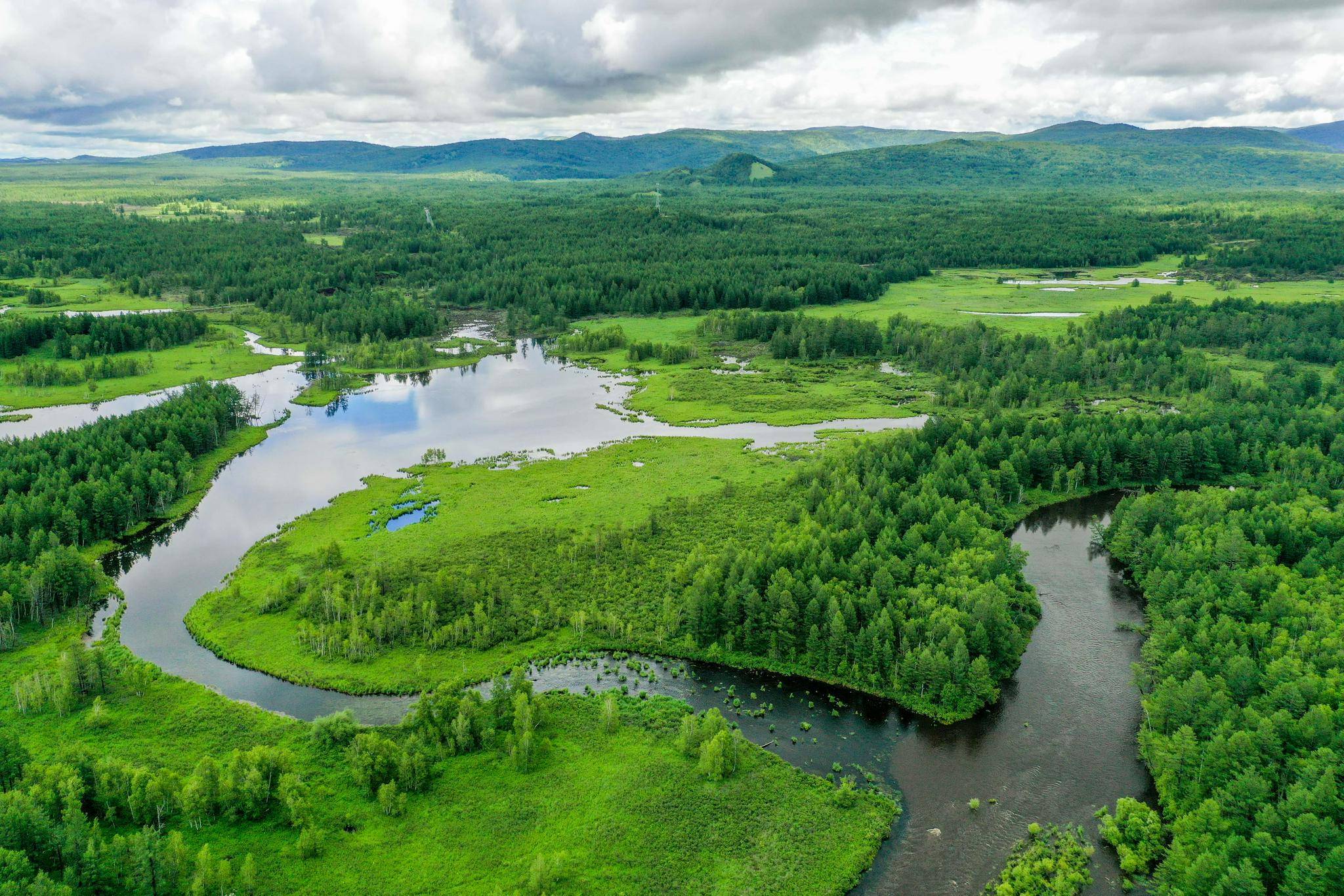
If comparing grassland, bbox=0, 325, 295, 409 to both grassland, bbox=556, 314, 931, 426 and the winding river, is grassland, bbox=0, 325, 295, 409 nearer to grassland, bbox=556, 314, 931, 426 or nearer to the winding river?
the winding river

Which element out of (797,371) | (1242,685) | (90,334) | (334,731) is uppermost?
(90,334)

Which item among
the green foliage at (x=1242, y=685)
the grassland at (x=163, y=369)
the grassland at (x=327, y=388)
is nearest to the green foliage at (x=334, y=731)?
the green foliage at (x=1242, y=685)

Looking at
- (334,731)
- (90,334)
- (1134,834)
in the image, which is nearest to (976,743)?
(1134,834)

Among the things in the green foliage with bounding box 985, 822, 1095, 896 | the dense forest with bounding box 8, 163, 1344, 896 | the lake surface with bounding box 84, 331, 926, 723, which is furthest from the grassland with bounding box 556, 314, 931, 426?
the green foliage with bounding box 985, 822, 1095, 896

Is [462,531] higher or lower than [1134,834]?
higher

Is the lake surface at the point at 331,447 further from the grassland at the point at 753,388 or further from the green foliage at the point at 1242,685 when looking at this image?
the green foliage at the point at 1242,685

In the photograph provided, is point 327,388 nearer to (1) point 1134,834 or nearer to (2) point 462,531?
(2) point 462,531
